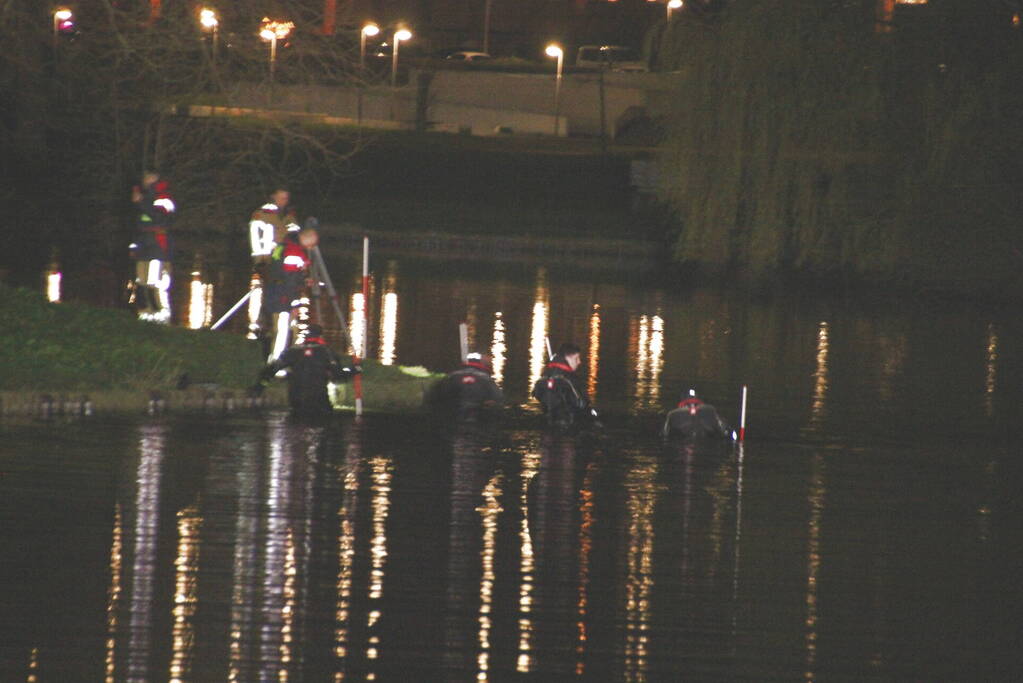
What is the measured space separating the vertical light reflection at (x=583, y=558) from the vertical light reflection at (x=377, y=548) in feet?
3.19

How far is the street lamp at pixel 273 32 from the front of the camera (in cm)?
1747

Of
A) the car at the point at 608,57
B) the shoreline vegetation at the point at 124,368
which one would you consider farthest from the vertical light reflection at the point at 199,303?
the car at the point at 608,57

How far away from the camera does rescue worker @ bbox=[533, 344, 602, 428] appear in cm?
1465


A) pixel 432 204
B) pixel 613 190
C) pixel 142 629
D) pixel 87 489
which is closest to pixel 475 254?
pixel 432 204

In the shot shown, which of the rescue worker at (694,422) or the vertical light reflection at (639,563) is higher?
the rescue worker at (694,422)

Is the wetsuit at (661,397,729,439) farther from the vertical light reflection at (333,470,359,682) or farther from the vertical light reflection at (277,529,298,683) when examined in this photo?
the vertical light reflection at (277,529,298,683)

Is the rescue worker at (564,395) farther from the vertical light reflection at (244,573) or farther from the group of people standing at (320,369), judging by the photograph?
the vertical light reflection at (244,573)

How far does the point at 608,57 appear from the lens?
217 ft

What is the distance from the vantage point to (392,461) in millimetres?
12961

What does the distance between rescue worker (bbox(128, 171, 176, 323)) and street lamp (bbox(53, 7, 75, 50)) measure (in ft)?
7.19

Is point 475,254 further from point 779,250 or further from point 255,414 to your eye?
point 255,414

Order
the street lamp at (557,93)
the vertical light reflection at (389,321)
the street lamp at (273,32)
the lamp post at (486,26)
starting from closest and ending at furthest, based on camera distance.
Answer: the street lamp at (273,32)
the vertical light reflection at (389,321)
the street lamp at (557,93)
the lamp post at (486,26)

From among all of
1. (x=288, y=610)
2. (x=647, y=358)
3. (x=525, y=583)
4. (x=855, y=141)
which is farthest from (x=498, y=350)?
(x=855, y=141)

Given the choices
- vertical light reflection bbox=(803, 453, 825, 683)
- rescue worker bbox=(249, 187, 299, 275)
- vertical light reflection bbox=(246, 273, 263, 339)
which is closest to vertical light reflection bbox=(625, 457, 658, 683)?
vertical light reflection bbox=(803, 453, 825, 683)
